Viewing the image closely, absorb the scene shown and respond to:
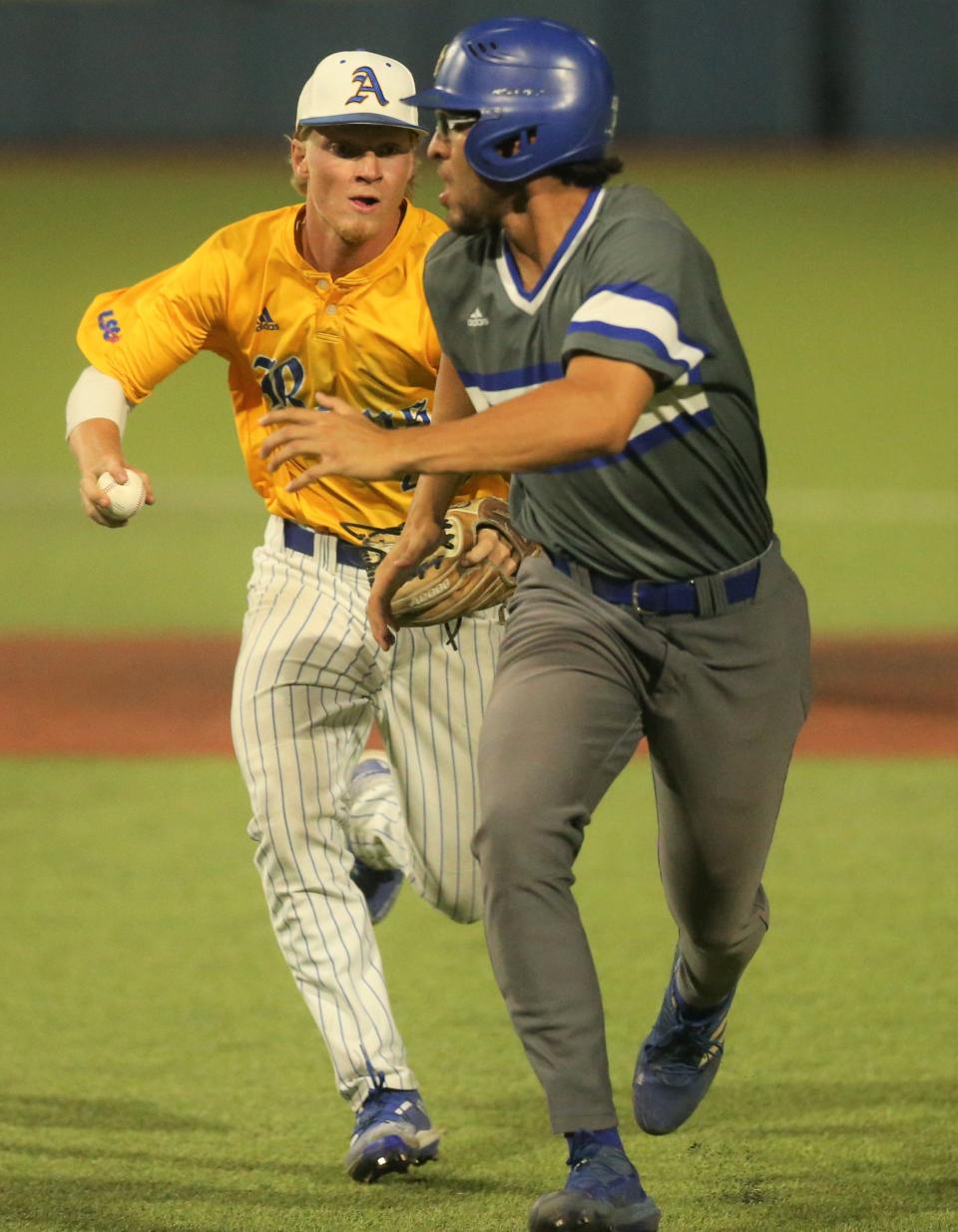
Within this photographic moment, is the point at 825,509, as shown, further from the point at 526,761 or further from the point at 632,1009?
the point at 526,761

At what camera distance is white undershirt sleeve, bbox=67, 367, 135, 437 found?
4.96 meters

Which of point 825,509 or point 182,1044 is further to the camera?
point 825,509

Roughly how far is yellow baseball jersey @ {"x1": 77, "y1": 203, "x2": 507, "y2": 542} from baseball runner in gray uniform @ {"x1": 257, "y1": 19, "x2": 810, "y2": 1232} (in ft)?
1.72

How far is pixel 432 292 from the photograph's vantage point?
4.33 metres

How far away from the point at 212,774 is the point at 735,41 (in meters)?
25.3

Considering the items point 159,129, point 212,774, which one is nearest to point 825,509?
point 212,774

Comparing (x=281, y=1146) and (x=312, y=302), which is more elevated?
(x=312, y=302)

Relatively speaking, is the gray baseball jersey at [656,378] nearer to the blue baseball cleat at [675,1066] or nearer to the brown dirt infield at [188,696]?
the blue baseball cleat at [675,1066]

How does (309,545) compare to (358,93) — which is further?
(309,545)

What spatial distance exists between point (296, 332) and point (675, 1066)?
190 centimetres

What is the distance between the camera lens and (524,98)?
3979mm

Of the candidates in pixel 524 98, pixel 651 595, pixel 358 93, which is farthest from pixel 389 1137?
pixel 358 93

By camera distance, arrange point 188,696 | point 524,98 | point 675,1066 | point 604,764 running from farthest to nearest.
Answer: point 188,696
point 675,1066
point 604,764
point 524,98

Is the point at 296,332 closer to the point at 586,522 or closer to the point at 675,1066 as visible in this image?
the point at 586,522
